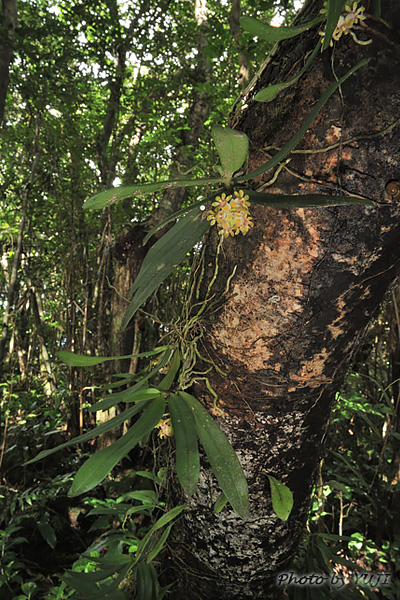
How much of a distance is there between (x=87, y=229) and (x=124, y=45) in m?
1.22

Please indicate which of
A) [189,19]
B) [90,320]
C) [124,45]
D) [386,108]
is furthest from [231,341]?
[189,19]

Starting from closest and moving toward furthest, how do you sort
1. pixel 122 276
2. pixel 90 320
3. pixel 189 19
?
1. pixel 122 276
2. pixel 90 320
3. pixel 189 19

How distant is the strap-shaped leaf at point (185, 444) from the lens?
0.44 metres

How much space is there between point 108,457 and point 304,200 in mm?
344

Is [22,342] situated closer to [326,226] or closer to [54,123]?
[54,123]

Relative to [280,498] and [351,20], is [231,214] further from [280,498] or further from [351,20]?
[280,498]

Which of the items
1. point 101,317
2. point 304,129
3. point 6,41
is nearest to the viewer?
point 304,129

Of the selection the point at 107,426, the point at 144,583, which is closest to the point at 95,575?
the point at 144,583

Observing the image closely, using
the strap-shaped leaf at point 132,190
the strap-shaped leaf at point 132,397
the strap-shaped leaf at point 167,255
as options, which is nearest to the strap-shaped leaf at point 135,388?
the strap-shaped leaf at point 132,397

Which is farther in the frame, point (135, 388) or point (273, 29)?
point (135, 388)

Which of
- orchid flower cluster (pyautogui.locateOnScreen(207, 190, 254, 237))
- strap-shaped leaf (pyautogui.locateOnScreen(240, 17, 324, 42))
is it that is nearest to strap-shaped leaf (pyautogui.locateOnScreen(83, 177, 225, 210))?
orchid flower cluster (pyautogui.locateOnScreen(207, 190, 254, 237))

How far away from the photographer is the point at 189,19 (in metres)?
2.80

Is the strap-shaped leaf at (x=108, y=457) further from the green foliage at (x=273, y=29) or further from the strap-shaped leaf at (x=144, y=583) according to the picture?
the green foliage at (x=273, y=29)

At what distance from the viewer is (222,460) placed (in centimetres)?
46
